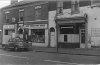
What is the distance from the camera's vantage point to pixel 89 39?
21156 millimetres

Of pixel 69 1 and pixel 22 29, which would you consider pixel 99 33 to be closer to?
pixel 69 1

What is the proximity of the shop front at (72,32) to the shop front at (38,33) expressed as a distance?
2.61 m

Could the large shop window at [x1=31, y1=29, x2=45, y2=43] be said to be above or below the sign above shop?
below

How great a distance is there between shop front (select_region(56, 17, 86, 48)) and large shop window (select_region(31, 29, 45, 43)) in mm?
3299

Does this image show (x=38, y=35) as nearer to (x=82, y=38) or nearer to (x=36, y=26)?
(x=36, y=26)

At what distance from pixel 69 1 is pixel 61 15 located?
212cm

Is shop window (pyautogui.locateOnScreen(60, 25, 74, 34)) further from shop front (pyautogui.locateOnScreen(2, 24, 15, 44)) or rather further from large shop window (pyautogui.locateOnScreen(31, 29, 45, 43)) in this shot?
shop front (pyautogui.locateOnScreen(2, 24, 15, 44))

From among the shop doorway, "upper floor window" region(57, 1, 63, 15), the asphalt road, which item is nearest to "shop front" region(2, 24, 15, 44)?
the shop doorway

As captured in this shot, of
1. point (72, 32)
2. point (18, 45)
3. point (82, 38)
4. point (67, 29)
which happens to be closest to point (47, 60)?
point (18, 45)

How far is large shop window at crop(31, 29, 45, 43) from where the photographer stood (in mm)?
26877

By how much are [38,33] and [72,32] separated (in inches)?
248

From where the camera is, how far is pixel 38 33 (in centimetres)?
2775

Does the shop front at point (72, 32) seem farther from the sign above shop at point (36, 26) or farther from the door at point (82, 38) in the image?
the sign above shop at point (36, 26)

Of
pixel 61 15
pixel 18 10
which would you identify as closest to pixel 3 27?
pixel 18 10
